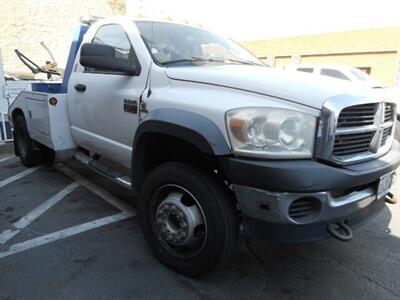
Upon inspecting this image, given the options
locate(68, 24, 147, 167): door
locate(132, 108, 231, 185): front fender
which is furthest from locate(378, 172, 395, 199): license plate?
locate(68, 24, 147, 167): door

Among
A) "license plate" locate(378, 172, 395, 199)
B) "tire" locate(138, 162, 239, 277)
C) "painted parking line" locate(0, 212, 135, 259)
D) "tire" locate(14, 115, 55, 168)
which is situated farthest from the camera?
"tire" locate(14, 115, 55, 168)

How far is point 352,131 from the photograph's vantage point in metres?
2.45

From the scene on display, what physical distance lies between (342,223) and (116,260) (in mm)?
1832

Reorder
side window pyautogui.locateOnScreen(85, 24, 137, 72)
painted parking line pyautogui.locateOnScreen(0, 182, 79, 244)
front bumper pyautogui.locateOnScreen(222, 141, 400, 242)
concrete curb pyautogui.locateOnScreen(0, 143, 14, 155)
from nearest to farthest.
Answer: front bumper pyautogui.locateOnScreen(222, 141, 400, 242), side window pyautogui.locateOnScreen(85, 24, 137, 72), painted parking line pyautogui.locateOnScreen(0, 182, 79, 244), concrete curb pyautogui.locateOnScreen(0, 143, 14, 155)

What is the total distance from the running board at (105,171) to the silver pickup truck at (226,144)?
0.13 feet

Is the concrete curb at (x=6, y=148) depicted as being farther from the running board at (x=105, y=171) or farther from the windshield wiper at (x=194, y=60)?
the windshield wiper at (x=194, y=60)

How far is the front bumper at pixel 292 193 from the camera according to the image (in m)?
2.23

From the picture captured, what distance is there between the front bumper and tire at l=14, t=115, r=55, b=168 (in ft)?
13.9

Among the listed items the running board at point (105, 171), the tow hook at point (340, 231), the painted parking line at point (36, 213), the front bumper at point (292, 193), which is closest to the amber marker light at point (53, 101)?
the running board at point (105, 171)

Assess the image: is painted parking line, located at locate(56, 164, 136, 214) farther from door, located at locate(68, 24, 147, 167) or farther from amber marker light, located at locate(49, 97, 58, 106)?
amber marker light, located at locate(49, 97, 58, 106)

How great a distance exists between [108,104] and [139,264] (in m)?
1.51

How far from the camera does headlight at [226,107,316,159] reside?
7.55 feet

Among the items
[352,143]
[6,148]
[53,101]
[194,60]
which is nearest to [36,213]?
[53,101]

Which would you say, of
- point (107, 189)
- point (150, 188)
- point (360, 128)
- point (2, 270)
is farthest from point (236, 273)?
point (107, 189)
